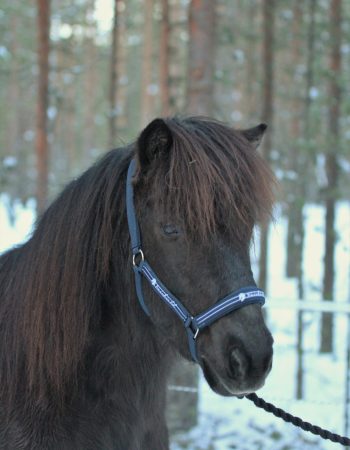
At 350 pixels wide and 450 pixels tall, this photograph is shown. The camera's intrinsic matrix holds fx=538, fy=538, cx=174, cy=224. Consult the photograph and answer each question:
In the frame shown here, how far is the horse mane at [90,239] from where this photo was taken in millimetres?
2193

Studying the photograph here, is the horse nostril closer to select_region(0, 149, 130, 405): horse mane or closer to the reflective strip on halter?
the reflective strip on halter

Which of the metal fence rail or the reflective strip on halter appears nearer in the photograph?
the reflective strip on halter

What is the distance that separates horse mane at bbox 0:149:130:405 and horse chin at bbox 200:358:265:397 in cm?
59

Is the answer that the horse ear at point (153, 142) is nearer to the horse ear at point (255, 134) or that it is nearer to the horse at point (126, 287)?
the horse at point (126, 287)

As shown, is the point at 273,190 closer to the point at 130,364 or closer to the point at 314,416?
the point at 130,364

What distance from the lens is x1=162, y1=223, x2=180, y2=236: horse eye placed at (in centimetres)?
219

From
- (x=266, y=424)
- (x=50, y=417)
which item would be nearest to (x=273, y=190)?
(x=50, y=417)

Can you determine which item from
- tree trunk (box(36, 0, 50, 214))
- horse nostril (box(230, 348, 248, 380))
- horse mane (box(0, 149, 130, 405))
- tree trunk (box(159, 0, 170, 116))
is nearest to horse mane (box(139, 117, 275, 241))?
horse mane (box(0, 149, 130, 405))

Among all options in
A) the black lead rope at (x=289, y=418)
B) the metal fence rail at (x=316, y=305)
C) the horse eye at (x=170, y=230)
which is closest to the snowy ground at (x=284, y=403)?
the metal fence rail at (x=316, y=305)

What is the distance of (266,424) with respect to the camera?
700 cm

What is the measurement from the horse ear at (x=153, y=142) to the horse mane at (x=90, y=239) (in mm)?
30

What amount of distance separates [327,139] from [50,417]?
28.3 ft

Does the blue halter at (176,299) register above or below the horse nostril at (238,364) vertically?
above

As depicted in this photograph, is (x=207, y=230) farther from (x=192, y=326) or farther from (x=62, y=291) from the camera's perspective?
(x=62, y=291)
